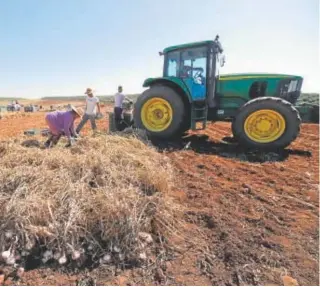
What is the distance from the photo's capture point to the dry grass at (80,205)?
7.85 ft

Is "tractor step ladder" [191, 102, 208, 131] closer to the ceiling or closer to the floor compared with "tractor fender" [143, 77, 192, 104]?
closer to the floor

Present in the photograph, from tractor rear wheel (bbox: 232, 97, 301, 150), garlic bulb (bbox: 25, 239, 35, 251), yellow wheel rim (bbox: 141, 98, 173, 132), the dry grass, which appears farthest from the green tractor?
garlic bulb (bbox: 25, 239, 35, 251)

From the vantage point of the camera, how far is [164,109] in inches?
258

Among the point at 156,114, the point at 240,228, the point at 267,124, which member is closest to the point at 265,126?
the point at 267,124

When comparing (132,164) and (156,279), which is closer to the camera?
(156,279)

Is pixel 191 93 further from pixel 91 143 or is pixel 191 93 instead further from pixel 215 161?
pixel 91 143

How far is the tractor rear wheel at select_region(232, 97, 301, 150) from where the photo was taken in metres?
5.44

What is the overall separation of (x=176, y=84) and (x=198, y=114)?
2.80 ft

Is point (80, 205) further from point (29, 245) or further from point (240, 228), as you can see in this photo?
point (240, 228)

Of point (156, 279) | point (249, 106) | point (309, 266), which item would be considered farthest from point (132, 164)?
point (249, 106)

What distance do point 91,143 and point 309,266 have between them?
3411 millimetres

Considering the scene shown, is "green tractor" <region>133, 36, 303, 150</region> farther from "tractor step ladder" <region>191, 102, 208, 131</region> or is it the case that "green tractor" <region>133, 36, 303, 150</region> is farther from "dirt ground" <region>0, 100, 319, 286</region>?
"dirt ground" <region>0, 100, 319, 286</region>

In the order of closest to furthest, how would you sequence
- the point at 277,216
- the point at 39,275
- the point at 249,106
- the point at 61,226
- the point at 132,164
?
the point at 39,275, the point at 61,226, the point at 277,216, the point at 132,164, the point at 249,106

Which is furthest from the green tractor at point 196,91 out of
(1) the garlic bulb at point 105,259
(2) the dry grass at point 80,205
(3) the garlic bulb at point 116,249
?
(1) the garlic bulb at point 105,259
